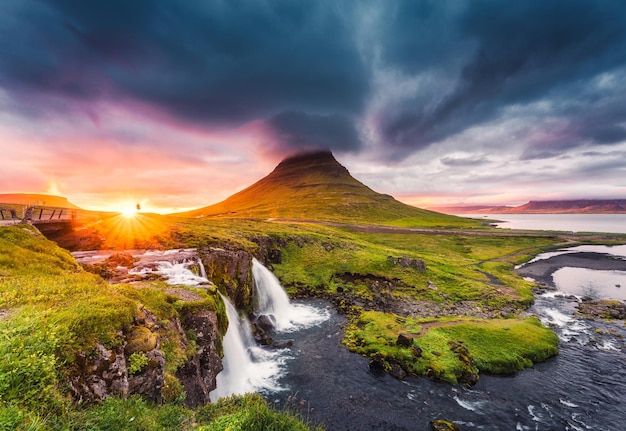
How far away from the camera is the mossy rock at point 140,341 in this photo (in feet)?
37.1

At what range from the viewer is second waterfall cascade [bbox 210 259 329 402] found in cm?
2336

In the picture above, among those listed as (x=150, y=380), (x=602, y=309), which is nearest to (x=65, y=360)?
(x=150, y=380)

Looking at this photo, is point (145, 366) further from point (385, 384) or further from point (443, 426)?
point (385, 384)

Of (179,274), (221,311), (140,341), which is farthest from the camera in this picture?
(179,274)

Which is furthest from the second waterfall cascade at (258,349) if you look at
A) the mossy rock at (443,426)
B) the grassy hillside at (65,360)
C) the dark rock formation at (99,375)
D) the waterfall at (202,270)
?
the mossy rock at (443,426)

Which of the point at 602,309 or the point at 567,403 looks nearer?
the point at 567,403

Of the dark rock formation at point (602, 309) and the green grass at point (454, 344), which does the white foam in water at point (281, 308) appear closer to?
the green grass at point (454, 344)

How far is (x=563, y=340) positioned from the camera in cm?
3319

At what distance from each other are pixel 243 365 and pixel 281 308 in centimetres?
1629

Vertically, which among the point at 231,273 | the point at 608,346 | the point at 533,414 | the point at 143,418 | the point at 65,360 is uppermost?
the point at 65,360

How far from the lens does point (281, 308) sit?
41844 millimetres

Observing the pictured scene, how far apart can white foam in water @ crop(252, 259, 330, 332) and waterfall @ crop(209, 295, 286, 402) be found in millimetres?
6550

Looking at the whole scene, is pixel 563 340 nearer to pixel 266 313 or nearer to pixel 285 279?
pixel 266 313

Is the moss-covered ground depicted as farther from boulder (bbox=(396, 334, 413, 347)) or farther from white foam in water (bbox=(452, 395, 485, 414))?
white foam in water (bbox=(452, 395, 485, 414))
